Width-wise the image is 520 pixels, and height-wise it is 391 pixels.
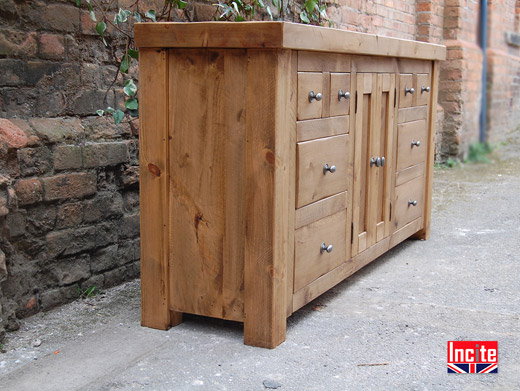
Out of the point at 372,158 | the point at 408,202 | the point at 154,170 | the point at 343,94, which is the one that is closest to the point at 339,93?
the point at 343,94

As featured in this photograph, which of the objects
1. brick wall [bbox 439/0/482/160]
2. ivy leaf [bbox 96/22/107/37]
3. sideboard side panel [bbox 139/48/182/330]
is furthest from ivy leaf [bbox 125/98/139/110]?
brick wall [bbox 439/0/482/160]

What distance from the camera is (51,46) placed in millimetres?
2990

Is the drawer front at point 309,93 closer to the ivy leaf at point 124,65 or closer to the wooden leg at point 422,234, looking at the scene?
the ivy leaf at point 124,65

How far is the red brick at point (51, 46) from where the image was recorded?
2951mm

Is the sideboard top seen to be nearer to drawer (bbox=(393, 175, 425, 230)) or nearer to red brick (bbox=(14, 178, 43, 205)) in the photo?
red brick (bbox=(14, 178, 43, 205))

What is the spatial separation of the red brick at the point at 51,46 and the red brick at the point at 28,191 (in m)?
0.54

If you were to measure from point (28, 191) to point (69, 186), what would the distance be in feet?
0.77

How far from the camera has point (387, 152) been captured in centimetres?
378

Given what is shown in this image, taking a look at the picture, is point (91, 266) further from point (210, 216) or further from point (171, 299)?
point (210, 216)

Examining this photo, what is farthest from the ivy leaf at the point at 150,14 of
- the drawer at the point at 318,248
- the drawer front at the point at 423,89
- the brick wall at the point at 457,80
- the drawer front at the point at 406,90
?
the brick wall at the point at 457,80

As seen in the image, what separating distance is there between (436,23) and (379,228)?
15.2 ft

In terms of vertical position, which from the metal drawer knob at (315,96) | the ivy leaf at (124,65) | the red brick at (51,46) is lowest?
the metal drawer knob at (315,96)

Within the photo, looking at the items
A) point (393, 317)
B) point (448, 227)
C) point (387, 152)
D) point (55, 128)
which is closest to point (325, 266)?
point (393, 317)

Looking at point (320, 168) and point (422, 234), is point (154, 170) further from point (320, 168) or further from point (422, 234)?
point (422, 234)
